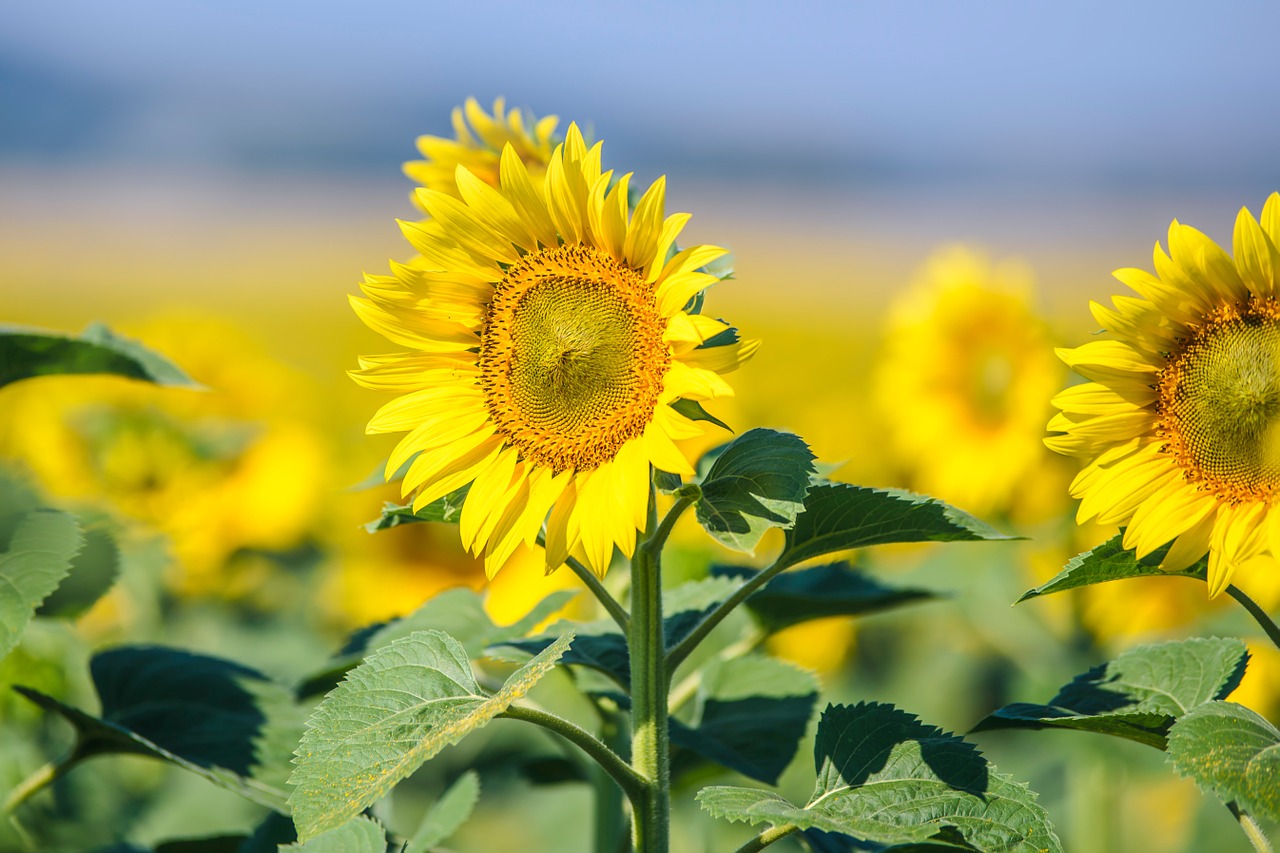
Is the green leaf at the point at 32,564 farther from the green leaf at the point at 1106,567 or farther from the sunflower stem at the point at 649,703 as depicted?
the green leaf at the point at 1106,567

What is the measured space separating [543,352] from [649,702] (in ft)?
1.23

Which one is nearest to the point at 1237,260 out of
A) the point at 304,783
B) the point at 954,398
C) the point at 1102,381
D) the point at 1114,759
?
the point at 1102,381

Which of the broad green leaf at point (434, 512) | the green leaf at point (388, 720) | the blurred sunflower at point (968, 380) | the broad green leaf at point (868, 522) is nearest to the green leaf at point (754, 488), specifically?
the broad green leaf at point (868, 522)

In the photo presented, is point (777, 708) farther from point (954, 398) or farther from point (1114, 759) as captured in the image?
point (954, 398)

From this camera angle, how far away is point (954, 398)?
340cm

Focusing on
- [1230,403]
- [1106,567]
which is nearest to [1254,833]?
[1106,567]

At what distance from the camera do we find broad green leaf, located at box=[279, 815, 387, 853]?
3.88 feet

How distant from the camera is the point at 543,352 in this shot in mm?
1273

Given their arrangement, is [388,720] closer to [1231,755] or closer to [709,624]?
[709,624]

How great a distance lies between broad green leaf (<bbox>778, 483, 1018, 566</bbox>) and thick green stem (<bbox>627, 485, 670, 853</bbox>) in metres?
0.14

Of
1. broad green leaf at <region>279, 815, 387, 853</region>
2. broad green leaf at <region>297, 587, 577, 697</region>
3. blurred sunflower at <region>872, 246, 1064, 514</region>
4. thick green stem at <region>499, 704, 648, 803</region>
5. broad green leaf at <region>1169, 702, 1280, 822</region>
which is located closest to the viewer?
broad green leaf at <region>1169, 702, 1280, 822</region>

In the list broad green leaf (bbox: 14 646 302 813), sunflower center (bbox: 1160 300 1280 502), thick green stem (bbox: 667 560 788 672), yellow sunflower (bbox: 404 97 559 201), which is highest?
yellow sunflower (bbox: 404 97 559 201)

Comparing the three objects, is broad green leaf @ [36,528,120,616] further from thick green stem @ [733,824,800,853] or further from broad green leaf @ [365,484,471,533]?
thick green stem @ [733,824,800,853]

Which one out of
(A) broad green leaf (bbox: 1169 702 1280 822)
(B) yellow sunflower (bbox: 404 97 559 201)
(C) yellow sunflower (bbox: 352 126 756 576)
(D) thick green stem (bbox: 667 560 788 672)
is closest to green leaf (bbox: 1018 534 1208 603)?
(A) broad green leaf (bbox: 1169 702 1280 822)
